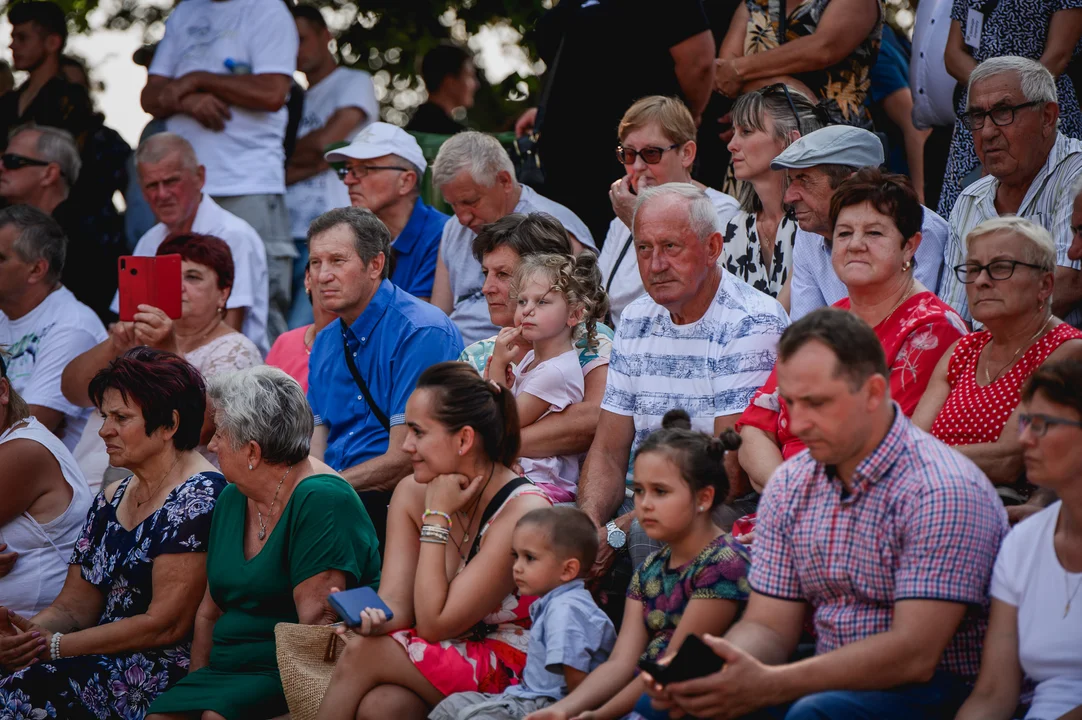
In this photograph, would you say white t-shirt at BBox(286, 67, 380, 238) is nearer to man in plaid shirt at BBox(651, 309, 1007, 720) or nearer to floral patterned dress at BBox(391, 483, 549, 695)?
floral patterned dress at BBox(391, 483, 549, 695)

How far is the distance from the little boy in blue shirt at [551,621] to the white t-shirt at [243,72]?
4.32 meters

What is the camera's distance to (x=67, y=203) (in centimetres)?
808

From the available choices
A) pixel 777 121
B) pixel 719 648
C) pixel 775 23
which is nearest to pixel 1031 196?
pixel 777 121

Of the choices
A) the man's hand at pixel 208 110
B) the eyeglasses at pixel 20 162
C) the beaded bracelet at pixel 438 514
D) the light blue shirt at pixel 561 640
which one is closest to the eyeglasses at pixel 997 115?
the light blue shirt at pixel 561 640

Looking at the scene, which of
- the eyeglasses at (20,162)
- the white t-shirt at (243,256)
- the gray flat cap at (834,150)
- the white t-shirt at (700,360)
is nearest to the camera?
the white t-shirt at (700,360)

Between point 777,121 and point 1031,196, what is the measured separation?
102cm

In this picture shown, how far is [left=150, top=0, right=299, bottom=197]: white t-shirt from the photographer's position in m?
7.66

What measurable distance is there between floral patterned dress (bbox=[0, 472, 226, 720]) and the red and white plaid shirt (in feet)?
7.39

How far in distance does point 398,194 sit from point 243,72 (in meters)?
1.55

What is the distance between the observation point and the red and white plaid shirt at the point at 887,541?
322cm

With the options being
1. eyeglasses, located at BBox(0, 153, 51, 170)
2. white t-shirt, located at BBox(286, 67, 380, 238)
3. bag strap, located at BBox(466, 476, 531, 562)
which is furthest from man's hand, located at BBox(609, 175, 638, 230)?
eyeglasses, located at BBox(0, 153, 51, 170)

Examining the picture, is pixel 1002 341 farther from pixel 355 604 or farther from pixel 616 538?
pixel 355 604

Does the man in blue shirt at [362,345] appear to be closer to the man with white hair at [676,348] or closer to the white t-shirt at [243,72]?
the man with white hair at [676,348]

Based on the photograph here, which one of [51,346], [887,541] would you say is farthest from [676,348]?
[51,346]
